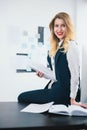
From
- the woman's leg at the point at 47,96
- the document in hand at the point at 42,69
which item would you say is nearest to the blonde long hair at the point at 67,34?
the document in hand at the point at 42,69

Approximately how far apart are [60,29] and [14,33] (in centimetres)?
169

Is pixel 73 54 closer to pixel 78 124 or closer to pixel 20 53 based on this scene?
pixel 78 124

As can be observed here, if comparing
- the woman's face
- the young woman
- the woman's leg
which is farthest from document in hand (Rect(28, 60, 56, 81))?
the woman's face

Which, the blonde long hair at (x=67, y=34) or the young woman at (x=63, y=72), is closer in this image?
the young woman at (x=63, y=72)

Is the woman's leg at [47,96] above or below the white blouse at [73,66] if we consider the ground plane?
below

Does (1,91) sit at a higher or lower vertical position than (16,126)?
lower

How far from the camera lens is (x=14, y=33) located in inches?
139

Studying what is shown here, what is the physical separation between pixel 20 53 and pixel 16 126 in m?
2.70

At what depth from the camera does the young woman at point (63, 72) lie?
1693mm

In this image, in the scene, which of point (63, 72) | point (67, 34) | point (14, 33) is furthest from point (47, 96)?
point (14, 33)

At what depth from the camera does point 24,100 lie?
1.64m

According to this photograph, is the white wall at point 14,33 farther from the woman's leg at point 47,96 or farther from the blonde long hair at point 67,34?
the woman's leg at point 47,96

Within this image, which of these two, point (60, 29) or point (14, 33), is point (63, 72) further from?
point (14, 33)

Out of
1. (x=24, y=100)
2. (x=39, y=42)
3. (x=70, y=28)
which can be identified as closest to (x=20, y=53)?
(x=39, y=42)
